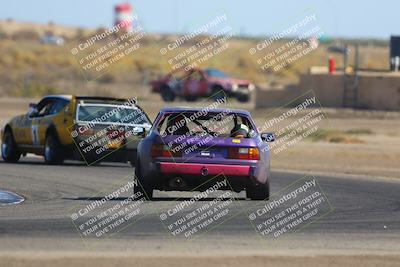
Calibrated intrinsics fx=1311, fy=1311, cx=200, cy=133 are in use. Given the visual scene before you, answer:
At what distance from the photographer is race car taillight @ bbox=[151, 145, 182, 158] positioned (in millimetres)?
17328

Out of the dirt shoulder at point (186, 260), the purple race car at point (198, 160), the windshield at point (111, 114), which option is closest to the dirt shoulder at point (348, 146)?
the windshield at point (111, 114)

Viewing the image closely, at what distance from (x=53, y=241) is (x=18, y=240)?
354 mm

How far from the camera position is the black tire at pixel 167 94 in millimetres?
56875

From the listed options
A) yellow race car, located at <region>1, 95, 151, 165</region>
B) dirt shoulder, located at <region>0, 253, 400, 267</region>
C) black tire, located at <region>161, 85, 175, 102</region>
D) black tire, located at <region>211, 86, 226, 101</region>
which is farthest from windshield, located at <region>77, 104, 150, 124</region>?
black tire, located at <region>161, 85, 175, 102</region>

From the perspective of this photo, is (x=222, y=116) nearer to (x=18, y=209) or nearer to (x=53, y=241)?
(x=18, y=209)

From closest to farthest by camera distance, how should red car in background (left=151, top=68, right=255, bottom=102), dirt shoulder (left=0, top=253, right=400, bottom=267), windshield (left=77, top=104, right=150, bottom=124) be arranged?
dirt shoulder (left=0, top=253, right=400, bottom=267) < windshield (left=77, top=104, right=150, bottom=124) < red car in background (left=151, top=68, right=255, bottom=102)

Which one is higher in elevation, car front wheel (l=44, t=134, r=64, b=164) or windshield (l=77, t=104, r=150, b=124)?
windshield (l=77, t=104, r=150, b=124)

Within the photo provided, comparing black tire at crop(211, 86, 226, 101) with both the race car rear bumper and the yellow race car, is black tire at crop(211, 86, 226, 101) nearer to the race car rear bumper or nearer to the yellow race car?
the yellow race car

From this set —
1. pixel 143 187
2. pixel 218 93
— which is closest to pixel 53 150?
pixel 143 187

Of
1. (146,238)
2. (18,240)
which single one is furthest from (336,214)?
(18,240)

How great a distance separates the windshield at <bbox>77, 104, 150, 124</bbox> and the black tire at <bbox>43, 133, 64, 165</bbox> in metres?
0.76

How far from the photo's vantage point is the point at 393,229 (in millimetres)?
15078

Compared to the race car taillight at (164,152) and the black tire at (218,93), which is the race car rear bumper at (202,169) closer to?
the race car taillight at (164,152)

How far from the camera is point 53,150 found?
25.2 m
